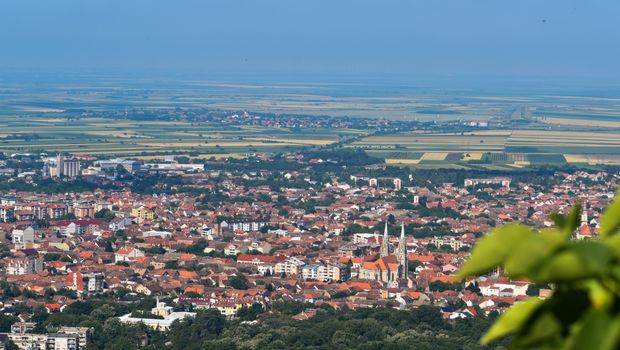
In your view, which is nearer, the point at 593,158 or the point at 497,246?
the point at 497,246

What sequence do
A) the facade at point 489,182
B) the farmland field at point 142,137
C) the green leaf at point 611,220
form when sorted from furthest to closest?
the farmland field at point 142,137 → the facade at point 489,182 → the green leaf at point 611,220

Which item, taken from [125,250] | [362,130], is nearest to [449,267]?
[125,250]

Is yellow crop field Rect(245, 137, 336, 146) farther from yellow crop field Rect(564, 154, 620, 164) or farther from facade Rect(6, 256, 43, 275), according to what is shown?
facade Rect(6, 256, 43, 275)

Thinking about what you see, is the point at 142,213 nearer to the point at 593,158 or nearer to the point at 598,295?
the point at 593,158

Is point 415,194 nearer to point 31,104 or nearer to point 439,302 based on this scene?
point 439,302

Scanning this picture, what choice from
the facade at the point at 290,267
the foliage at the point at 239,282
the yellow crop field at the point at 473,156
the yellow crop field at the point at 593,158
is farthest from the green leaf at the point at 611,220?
the yellow crop field at the point at 473,156

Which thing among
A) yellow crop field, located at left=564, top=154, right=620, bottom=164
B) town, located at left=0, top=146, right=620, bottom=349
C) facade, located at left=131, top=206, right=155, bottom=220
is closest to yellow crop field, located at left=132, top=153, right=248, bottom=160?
town, located at left=0, top=146, right=620, bottom=349

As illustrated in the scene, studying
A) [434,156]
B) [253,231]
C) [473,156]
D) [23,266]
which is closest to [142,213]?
[253,231]

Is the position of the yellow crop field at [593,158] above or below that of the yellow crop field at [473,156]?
above

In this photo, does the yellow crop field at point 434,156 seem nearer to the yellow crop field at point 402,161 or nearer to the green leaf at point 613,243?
the yellow crop field at point 402,161
